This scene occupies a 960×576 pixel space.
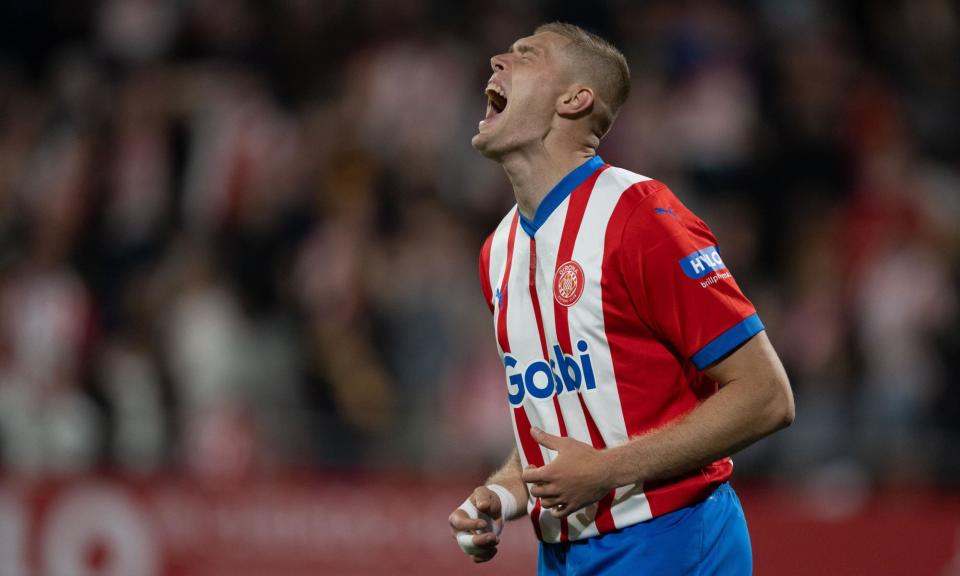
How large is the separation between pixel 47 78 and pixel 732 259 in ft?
19.7

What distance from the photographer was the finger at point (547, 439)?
3623mm

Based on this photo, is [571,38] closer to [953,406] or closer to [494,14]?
[953,406]

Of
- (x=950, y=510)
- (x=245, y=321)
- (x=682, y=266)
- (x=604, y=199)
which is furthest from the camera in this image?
(x=245, y=321)

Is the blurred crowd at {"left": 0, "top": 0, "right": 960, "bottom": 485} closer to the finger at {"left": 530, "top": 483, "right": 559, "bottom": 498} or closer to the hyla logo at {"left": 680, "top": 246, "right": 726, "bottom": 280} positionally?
the hyla logo at {"left": 680, "top": 246, "right": 726, "bottom": 280}

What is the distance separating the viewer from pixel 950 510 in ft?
26.1

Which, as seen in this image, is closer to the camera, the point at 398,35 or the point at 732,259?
the point at 732,259

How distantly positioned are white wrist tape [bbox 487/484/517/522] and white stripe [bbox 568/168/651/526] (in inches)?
14.3

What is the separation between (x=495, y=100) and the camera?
4.23 m

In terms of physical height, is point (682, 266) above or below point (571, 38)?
below

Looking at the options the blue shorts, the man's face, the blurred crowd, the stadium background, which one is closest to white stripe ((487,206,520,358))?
the man's face

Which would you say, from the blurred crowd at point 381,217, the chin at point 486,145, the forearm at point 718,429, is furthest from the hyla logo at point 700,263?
the blurred crowd at point 381,217

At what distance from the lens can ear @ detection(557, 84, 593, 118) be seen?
4.09 metres

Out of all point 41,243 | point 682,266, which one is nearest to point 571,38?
point 682,266

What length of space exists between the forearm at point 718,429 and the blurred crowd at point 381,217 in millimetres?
4840
